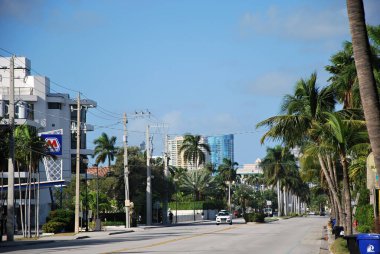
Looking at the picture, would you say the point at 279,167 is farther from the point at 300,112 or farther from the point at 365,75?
the point at 365,75

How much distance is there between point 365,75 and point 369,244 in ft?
12.8

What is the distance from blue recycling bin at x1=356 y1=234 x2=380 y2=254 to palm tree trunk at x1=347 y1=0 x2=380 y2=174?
6.48 feet

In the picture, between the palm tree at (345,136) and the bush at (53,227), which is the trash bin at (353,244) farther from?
the bush at (53,227)

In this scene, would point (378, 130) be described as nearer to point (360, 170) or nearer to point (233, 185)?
point (360, 170)

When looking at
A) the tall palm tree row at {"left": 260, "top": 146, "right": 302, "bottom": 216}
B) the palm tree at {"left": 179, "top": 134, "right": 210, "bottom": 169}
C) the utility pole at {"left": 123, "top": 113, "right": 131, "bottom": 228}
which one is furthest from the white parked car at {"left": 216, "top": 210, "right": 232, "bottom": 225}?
the palm tree at {"left": 179, "top": 134, "right": 210, "bottom": 169}

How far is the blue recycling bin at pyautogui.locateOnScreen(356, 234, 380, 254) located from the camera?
14.7 m

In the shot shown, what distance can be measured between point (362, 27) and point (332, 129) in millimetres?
11130

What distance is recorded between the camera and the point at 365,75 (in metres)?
13.8

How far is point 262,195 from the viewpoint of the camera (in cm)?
19125

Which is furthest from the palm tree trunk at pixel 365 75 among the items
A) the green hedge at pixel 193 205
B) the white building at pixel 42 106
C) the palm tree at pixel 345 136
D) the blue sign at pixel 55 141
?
the green hedge at pixel 193 205

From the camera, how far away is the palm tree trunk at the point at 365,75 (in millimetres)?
13461

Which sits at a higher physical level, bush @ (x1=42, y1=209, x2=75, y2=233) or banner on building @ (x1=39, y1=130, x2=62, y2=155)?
banner on building @ (x1=39, y1=130, x2=62, y2=155)

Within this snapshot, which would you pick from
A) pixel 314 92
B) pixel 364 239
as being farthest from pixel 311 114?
pixel 364 239

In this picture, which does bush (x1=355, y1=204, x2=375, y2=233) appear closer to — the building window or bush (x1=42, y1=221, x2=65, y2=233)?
bush (x1=42, y1=221, x2=65, y2=233)
